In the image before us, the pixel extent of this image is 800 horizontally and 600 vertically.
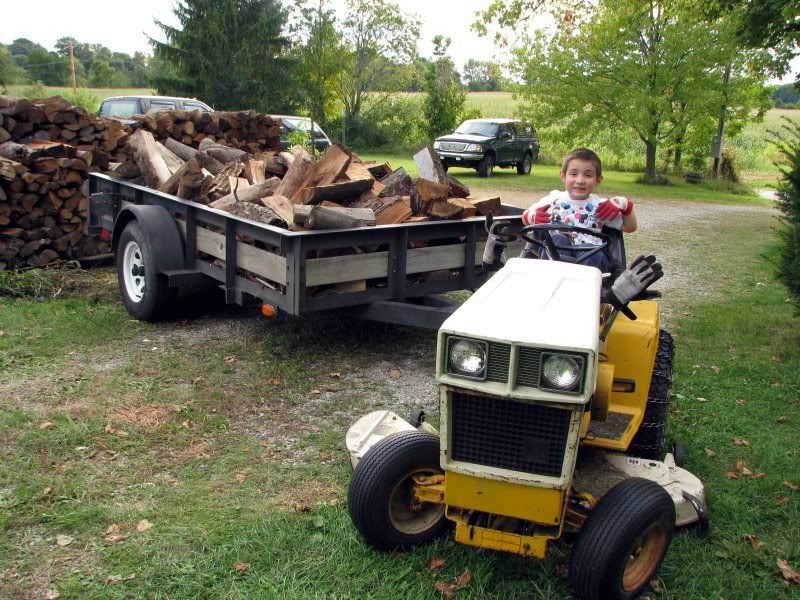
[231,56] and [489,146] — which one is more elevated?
[231,56]

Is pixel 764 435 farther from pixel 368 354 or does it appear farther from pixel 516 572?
pixel 368 354

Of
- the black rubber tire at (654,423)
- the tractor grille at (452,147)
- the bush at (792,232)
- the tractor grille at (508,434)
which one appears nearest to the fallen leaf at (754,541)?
the black rubber tire at (654,423)

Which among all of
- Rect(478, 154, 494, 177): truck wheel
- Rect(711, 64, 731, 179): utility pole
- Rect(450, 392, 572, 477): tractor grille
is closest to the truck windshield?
Rect(478, 154, 494, 177): truck wheel

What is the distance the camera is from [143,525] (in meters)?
3.62

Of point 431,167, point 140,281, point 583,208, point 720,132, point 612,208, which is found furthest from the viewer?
point 720,132

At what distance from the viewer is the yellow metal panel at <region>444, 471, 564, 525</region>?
2822 mm

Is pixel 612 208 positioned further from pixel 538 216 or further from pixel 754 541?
pixel 754 541

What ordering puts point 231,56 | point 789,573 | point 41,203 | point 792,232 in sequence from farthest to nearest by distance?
point 231,56 < point 41,203 < point 792,232 < point 789,573

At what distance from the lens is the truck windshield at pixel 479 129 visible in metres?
23.6

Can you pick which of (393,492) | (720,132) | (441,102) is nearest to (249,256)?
(393,492)

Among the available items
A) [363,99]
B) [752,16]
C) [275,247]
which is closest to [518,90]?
[363,99]

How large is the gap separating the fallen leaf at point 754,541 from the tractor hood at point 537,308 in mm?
1483

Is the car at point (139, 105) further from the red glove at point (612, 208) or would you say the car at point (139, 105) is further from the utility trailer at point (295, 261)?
the red glove at point (612, 208)

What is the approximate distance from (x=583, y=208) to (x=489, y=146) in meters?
19.3
